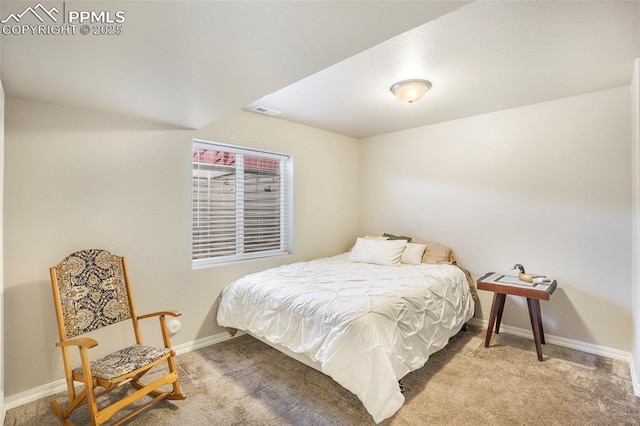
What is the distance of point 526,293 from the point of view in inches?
103

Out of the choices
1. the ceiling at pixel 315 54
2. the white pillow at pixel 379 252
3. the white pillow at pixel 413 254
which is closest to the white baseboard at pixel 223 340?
the white pillow at pixel 413 254

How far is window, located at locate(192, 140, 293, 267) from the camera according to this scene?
123 inches

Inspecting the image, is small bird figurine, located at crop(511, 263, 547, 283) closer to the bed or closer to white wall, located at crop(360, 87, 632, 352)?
white wall, located at crop(360, 87, 632, 352)

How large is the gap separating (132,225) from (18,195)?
730mm

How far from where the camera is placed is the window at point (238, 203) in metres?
3.11

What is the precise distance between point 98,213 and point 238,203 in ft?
4.31

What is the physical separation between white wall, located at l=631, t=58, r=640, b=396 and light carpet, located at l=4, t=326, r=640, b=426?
0.22 meters

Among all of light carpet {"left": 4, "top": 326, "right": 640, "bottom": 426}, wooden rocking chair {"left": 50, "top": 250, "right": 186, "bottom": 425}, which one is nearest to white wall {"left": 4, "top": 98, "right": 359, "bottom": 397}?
wooden rocking chair {"left": 50, "top": 250, "right": 186, "bottom": 425}

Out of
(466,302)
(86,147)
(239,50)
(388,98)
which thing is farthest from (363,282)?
(86,147)

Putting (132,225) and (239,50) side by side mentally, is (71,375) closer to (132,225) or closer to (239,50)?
(132,225)

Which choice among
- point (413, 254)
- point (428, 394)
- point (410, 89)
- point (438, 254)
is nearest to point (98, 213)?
point (410, 89)

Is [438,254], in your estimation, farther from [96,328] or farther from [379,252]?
[96,328]

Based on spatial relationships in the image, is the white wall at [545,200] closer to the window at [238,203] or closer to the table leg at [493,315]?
the table leg at [493,315]

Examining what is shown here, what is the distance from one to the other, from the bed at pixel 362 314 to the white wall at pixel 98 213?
1.72 feet
